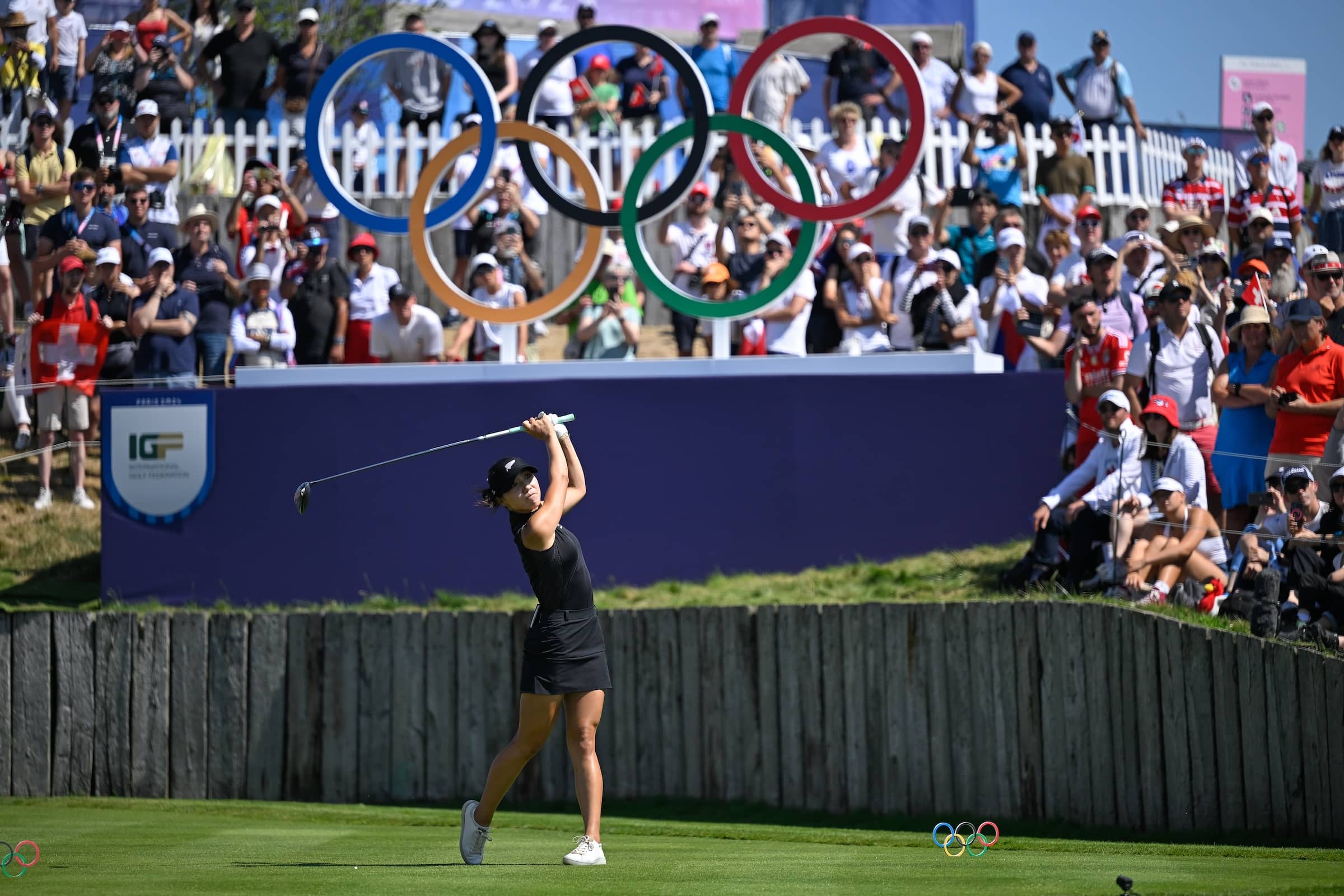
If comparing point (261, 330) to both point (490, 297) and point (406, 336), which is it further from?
point (490, 297)

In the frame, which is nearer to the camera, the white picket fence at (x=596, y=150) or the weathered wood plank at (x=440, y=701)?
the weathered wood plank at (x=440, y=701)

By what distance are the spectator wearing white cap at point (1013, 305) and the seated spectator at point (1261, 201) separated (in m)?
2.37

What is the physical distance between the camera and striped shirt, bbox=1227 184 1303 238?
14859mm

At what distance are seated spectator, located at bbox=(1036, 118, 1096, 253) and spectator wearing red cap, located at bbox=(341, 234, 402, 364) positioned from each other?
6296 mm

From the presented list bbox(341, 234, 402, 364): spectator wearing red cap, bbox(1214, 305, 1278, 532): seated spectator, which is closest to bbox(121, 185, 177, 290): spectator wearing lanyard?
bbox(341, 234, 402, 364): spectator wearing red cap

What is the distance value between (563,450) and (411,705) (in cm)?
456

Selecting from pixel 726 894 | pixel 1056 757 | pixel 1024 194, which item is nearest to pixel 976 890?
pixel 726 894

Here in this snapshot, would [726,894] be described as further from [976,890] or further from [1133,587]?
[1133,587]

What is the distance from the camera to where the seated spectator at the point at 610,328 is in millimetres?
13648

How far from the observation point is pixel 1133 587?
406 inches

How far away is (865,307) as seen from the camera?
13734 millimetres

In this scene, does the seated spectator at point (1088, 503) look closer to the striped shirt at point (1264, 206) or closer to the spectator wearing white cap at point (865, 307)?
the spectator wearing white cap at point (865, 307)

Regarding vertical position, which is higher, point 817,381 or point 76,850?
point 817,381

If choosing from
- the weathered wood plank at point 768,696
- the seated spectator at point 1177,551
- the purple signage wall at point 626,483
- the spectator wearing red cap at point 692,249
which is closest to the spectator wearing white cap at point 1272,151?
the purple signage wall at point 626,483
